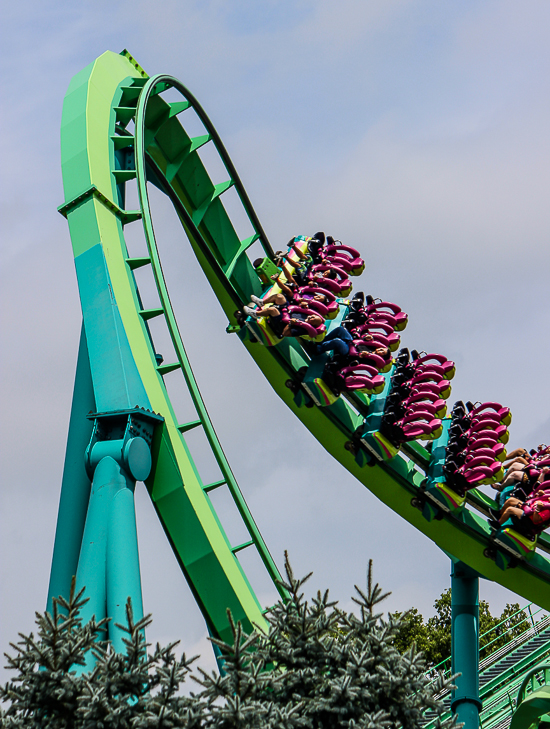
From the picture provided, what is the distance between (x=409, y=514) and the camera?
10.2m

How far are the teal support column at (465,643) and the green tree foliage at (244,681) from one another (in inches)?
192

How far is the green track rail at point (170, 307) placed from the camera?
6062 millimetres

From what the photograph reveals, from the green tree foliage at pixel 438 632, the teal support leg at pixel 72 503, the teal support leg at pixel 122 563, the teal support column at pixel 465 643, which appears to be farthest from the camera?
the green tree foliage at pixel 438 632

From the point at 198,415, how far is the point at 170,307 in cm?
90

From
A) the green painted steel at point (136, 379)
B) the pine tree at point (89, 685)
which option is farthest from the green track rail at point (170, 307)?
the pine tree at point (89, 685)

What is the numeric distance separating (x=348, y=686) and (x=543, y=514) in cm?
577

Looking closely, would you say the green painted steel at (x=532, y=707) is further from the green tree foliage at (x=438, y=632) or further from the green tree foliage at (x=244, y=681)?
the green tree foliage at (x=438, y=632)

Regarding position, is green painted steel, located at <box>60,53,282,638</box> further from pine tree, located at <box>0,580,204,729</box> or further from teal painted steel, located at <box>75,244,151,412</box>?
pine tree, located at <box>0,580,204,729</box>

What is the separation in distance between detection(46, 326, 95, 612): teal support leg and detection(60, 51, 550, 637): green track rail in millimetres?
758

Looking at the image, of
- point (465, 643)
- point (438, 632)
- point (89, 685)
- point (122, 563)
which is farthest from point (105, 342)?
point (438, 632)

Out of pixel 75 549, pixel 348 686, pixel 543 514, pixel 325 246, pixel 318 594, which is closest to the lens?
pixel 348 686

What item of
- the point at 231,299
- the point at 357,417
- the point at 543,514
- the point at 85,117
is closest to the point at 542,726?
the point at 543,514

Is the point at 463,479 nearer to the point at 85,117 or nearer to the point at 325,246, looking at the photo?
the point at 325,246

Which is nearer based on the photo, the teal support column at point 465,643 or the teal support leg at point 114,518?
the teal support leg at point 114,518
